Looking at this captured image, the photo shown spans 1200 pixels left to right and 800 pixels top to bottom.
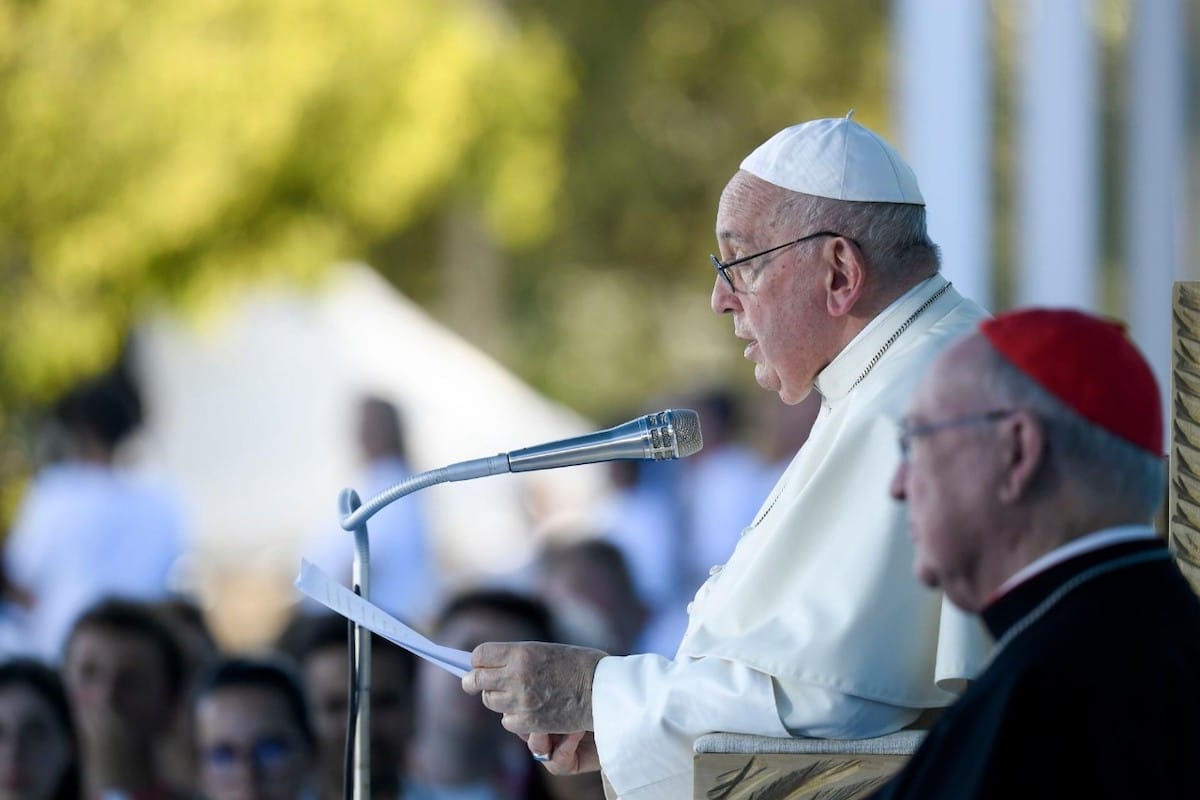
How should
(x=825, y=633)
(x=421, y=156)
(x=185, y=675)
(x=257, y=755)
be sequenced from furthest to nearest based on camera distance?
(x=421, y=156), (x=185, y=675), (x=257, y=755), (x=825, y=633)

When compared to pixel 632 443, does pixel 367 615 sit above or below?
below

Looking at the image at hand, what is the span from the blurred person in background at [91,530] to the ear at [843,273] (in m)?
4.86

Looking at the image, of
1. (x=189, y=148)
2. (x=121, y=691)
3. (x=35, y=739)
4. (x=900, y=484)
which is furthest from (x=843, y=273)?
(x=189, y=148)

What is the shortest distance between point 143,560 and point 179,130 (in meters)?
5.54

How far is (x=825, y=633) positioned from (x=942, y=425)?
0.62 m

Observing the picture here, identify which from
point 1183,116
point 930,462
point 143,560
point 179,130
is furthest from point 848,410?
point 179,130

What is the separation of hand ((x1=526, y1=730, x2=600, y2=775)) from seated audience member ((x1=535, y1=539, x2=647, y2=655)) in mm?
3555

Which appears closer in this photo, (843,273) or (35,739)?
(843,273)

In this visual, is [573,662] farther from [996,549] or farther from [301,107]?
[301,107]

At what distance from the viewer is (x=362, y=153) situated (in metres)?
14.1

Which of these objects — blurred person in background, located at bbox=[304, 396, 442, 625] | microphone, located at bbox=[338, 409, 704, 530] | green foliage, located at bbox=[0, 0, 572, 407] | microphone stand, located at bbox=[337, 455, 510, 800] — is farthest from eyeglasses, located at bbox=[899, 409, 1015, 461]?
green foliage, located at bbox=[0, 0, 572, 407]

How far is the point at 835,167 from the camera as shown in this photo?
Answer: 2.84 m

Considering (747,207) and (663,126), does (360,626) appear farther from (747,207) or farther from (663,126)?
(663,126)

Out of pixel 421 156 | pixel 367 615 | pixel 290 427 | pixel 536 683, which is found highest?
pixel 421 156
